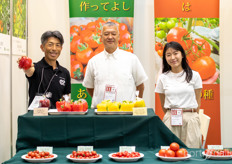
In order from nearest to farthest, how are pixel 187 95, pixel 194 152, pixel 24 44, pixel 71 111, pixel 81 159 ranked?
pixel 81 159
pixel 194 152
pixel 71 111
pixel 187 95
pixel 24 44

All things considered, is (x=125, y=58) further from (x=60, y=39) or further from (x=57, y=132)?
(x=57, y=132)

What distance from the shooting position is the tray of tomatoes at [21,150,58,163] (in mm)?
2332

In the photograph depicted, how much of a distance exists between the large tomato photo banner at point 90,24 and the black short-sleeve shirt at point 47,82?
4.59 ft

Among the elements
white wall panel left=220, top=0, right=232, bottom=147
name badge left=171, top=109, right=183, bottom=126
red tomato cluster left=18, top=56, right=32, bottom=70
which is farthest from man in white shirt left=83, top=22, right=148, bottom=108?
white wall panel left=220, top=0, right=232, bottom=147

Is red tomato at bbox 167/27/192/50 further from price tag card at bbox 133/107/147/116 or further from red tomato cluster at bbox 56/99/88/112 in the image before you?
red tomato cluster at bbox 56/99/88/112

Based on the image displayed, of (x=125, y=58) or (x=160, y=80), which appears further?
(x=125, y=58)

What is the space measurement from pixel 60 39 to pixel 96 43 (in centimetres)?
148

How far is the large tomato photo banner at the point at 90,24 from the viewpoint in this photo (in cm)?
483

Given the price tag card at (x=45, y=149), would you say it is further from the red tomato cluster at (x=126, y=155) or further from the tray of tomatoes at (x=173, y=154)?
the tray of tomatoes at (x=173, y=154)

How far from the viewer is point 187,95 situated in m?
3.30

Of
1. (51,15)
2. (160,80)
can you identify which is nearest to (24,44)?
(51,15)

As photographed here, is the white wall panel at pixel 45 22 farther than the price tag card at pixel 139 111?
Yes

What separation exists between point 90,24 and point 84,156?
282 cm

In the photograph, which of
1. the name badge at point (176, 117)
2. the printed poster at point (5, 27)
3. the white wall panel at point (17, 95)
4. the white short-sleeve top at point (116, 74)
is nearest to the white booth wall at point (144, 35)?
the white wall panel at point (17, 95)
